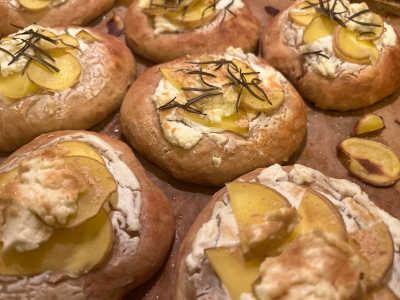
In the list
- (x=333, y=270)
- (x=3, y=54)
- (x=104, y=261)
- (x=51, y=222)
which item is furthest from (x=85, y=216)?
(x=3, y=54)

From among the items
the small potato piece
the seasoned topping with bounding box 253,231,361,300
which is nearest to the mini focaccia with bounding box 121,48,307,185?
the small potato piece

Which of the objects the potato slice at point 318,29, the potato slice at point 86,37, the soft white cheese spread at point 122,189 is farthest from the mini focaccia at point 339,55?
the soft white cheese spread at point 122,189

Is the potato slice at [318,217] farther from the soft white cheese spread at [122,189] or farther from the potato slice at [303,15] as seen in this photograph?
the potato slice at [303,15]

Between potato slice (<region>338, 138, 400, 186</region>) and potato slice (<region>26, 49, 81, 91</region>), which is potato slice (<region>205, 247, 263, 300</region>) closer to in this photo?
potato slice (<region>338, 138, 400, 186</region>)

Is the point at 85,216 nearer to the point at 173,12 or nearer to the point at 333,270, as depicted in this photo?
the point at 333,270

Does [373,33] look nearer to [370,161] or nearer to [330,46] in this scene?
[330,46]
